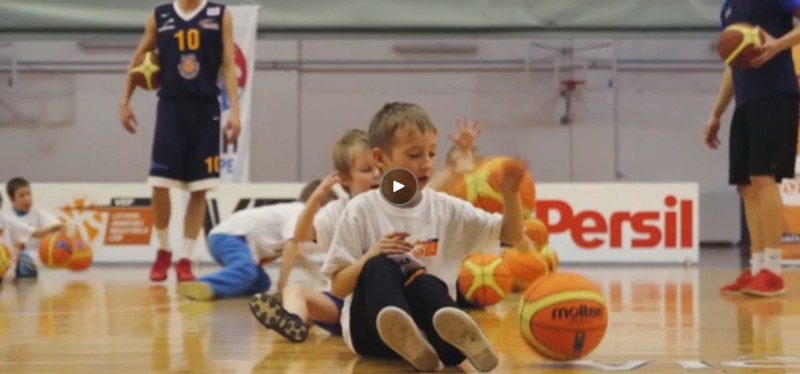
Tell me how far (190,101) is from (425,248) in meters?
3.27

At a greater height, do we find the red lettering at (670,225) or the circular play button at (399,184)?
the circular play button at (399,184)

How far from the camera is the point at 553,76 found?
12.4 metres

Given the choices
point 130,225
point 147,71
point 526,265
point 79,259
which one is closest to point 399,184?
point 526,265

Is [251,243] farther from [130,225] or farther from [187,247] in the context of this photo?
[130,225]

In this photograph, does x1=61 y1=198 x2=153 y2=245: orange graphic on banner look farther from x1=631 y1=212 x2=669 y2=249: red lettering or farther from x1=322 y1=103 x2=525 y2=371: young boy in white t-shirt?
x1=322 y1=103 x2=525 y2=371: young boy in white t-shirt

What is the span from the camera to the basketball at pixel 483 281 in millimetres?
4734

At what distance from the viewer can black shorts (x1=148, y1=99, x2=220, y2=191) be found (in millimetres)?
6027

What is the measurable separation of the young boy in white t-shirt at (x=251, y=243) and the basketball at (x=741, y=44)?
202 cm

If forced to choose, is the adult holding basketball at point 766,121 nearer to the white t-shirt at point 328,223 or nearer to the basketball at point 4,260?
the white t-shirt at point 328,223

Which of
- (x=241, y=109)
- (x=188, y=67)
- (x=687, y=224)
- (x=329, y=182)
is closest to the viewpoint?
(x=329, y=182)

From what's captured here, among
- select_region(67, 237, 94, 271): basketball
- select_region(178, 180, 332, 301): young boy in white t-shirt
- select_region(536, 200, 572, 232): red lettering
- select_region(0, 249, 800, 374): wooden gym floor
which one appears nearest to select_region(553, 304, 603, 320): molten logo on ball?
select_region(0, 249, 800, 374): wooden gym floor

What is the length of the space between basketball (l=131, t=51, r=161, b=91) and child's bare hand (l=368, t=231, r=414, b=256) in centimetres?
347

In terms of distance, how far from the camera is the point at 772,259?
5.27 metres

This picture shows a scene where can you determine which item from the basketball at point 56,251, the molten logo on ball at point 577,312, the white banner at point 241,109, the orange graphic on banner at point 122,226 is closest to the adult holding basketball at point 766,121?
the molten logo on ball at point 577,312
